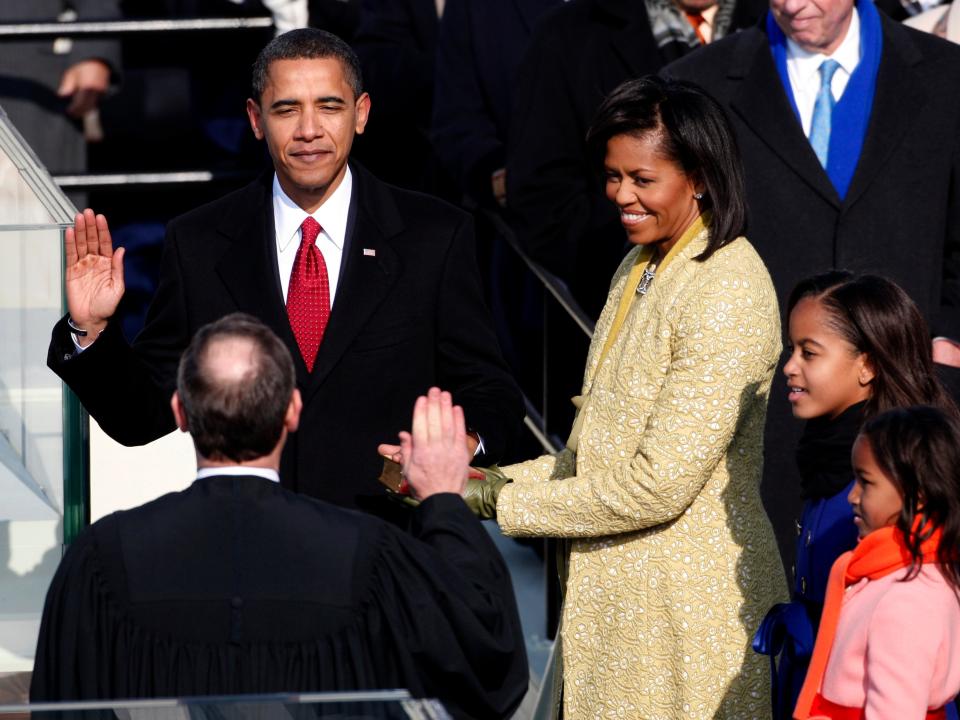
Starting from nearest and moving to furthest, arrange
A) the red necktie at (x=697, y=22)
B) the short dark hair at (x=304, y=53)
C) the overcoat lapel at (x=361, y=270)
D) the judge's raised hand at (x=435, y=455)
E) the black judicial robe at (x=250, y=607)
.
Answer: the black judicial robe at (x=250, y=607) < the judge's raised hand at (x=435, y=455) < the overcoat lapel at (x=361, y=270) < the short dark hair at (x=304, y=53) < the red necktie at (x=697, y=22)

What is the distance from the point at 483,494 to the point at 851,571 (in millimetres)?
776

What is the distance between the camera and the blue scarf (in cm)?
459

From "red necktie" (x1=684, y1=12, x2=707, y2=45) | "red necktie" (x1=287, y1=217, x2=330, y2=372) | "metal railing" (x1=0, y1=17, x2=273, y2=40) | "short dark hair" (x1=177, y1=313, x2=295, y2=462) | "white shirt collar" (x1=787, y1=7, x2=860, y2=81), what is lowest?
"short dark hair" (x1=177, y1=313, x2=295, y2=462)

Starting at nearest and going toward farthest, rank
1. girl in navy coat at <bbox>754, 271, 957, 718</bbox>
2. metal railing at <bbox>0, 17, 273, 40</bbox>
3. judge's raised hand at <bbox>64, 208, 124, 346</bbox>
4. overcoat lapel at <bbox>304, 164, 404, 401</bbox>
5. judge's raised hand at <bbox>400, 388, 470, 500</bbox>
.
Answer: judge's raised hand at <bbox>400, 388, 470, 500</bbox>, girl in navy coat at <bbox>754, 271, 957, 718</bbox>, judge's raised hand at <bbox>64, 208, 124, 346</bbox>, overcoat lapel at <bbox>304, 164, 404, 401</bbox>, metal railing at <bbox>0, 17, 273, 40</bbox>

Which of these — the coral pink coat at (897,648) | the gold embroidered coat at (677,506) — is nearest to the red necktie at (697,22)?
the gold embroidered coat at (677,506)

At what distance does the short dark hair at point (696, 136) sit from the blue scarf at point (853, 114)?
107 centimetres

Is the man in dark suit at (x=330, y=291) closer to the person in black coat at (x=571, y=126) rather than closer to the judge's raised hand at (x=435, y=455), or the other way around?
the judge's raised hand at (x=435, y=455)

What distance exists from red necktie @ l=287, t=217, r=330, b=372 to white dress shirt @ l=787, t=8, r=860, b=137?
143 centimetres

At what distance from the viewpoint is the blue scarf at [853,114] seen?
15.0ft

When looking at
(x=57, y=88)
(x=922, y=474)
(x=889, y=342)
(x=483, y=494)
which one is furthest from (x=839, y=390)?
(x=57, y=88)

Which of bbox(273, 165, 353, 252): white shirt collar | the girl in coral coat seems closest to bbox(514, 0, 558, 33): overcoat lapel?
bbox(273, 165, 353, 252): white shirt collar

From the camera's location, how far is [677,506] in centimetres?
352

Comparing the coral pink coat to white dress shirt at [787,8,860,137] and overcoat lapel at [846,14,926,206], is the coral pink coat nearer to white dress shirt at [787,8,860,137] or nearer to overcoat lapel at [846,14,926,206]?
overcoat lapel at [846,14,926,206]

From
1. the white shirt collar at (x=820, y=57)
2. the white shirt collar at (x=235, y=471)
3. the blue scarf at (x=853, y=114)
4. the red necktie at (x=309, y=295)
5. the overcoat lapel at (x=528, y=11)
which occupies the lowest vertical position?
the white shirt collar at (x=235, y=471)
